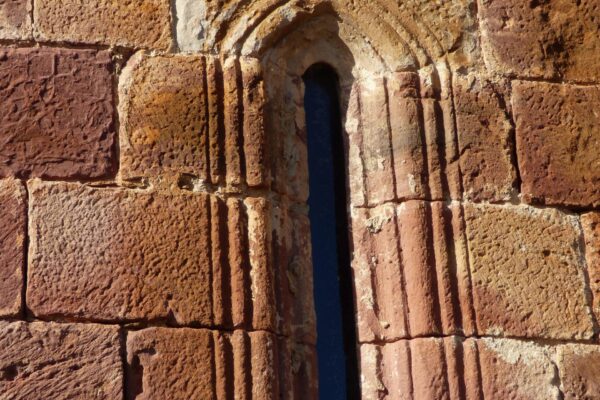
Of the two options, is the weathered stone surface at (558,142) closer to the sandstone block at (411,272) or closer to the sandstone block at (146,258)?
the sandstone block at (411,272)

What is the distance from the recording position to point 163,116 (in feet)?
21.4

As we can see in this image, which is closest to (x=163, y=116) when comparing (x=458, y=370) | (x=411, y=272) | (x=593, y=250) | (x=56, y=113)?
(x=56, y=113)

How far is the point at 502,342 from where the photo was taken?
6.47 meters

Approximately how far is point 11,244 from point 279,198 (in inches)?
45.0

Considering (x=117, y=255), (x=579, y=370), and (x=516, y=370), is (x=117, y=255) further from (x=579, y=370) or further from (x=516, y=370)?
(x=579, y=370)

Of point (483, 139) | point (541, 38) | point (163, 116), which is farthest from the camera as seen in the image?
point (541, 38)

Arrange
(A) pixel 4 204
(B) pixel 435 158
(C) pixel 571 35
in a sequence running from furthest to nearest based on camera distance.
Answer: (C) pixel 571 35 → (B) pixel 435 158 → (A) pixel 4 204

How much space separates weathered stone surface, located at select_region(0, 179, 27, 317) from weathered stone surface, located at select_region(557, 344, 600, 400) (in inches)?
87.9

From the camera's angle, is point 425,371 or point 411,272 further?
point 411,272

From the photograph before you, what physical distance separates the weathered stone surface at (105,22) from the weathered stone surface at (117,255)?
2.26 feet

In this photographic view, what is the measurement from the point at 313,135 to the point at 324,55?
368mm

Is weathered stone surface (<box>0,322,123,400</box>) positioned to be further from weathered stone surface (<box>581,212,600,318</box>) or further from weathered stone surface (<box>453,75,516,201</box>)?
weathered stone surface (<box>581,212,600,318</box>)

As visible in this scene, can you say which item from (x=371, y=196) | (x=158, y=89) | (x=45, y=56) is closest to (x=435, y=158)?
(x=371, y=196)

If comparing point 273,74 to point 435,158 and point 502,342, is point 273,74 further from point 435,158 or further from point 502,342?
point 502,342
